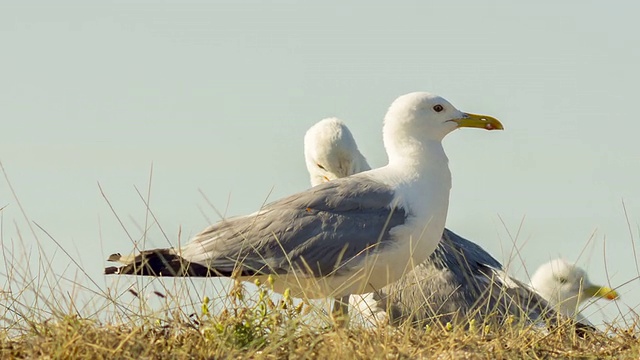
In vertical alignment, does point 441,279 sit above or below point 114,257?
below

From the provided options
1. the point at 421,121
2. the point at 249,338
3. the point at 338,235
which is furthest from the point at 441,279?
the point at 249,338

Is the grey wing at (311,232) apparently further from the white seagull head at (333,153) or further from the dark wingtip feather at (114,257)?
the white seagull head at (333,153)

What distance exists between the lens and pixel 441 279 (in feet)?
31.1

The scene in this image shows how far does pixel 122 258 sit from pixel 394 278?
68.8 inches

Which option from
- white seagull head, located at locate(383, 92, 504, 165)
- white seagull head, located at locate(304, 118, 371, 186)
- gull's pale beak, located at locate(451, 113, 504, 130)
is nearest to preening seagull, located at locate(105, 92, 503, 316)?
white seagull head, located at locate(383, 92, 504, 165)

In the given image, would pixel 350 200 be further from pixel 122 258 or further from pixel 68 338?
pixel 68 338

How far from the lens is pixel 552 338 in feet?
20.4

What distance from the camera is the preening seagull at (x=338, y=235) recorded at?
7.45 m

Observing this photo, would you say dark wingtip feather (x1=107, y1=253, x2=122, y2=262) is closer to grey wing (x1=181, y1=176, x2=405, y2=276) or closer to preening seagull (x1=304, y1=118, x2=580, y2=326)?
grey wing (x1=181, y1=176, x2=405, y2=276)

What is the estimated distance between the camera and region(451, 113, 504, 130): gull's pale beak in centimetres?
852

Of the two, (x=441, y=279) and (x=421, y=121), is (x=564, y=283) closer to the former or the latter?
(x=441, y=279)

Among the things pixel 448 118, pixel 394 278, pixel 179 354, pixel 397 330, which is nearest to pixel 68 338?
pixel 179 354

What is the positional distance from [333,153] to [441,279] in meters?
1.57

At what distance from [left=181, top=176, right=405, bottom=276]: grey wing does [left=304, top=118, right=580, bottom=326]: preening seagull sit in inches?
29.2
